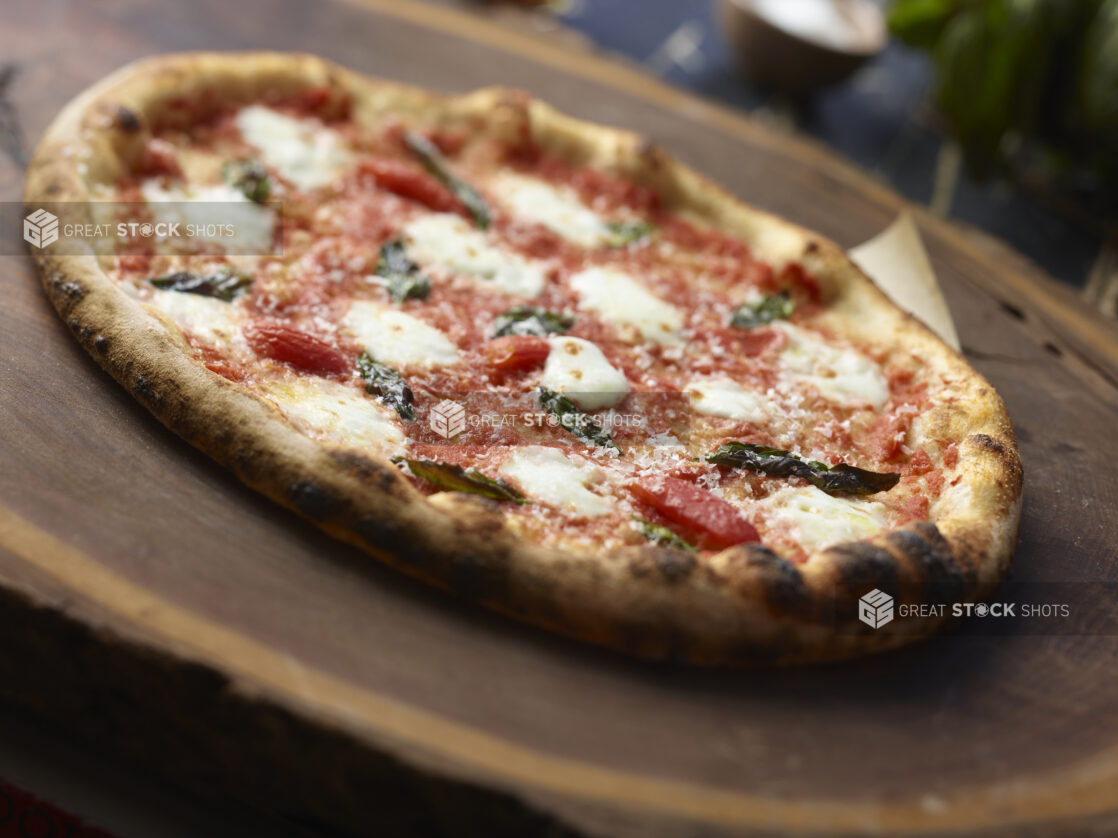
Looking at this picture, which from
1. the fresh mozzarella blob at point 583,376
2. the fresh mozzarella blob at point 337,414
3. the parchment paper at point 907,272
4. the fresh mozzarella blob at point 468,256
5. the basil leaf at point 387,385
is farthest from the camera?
the parchment paper at point 907,272

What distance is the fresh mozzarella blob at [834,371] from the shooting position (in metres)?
4.39

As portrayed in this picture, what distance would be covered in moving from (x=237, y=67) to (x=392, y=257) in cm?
168

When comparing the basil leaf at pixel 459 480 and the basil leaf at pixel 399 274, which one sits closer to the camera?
the basil leaf at pixel 459 480

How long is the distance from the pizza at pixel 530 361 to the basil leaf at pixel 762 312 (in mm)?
20

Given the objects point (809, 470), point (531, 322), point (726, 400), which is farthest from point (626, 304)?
point (809, 470)

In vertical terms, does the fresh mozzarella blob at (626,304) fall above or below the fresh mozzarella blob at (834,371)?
below

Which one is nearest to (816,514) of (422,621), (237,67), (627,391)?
(627,391)

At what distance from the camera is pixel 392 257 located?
4762mm

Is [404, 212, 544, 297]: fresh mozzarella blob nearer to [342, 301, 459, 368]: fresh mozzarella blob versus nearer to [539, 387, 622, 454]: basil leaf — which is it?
[342, 301, 459, 368]: fresh mozzarella blob

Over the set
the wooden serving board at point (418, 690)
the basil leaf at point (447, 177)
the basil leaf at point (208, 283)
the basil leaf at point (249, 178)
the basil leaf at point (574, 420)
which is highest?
the basil leaf at point (447, 177)

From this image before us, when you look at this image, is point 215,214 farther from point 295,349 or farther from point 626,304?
point 626,304

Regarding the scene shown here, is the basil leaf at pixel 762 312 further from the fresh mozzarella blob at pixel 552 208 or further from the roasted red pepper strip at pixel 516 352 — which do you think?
the roasted red pepper strip at pixel 516 352

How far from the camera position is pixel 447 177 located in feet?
17.7

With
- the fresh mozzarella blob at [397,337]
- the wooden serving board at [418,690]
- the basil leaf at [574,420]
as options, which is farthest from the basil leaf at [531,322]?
the wooden serving board at [418,690]
